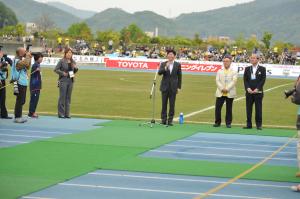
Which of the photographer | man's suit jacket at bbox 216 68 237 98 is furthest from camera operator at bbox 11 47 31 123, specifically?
man's suit jacket at bbox 216 68 237 98

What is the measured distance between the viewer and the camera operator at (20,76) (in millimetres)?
17031

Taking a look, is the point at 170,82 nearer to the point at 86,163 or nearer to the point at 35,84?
the point at 35,84

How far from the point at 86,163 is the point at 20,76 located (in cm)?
671

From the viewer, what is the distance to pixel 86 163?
11.3 m

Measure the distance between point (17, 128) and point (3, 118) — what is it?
2.10 metres

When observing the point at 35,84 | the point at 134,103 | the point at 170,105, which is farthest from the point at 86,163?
the point at 134,103

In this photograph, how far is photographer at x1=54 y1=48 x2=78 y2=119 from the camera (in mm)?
18578

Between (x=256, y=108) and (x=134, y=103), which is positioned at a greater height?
(x=256, y=108)

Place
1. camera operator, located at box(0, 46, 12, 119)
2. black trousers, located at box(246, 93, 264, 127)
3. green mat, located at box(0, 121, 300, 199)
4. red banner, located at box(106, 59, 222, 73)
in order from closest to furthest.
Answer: green mat, located at box(0, 121, 300, 199) < camera operator, located at box(0, 46, 12, 119) < black trousers, located at box(246, 93, 264, 127) < red banner, located at box(106, 59, 222, 73)

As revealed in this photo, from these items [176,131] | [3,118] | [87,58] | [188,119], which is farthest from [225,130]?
[87,58]

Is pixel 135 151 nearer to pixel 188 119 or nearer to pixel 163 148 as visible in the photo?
pixel 163 148

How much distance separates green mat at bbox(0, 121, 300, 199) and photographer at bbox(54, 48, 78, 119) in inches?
148

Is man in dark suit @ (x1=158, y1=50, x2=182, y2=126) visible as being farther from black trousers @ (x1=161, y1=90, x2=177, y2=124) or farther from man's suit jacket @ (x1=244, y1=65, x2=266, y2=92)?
man's suit jacket @ (x1=244, y1=65, x2=266, y2=92)

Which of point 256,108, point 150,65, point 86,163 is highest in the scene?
point 256,108
